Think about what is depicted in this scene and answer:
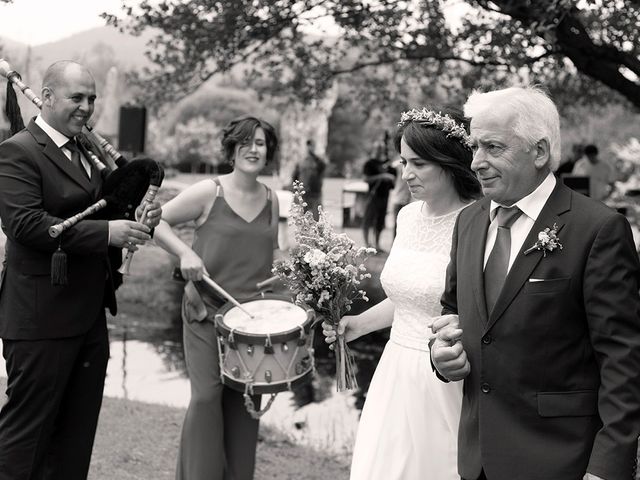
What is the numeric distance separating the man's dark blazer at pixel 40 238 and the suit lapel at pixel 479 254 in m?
1.98

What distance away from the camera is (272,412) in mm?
7430

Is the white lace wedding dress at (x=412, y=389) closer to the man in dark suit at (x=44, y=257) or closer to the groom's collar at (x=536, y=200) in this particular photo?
the groom's collar at (x=536, y=200)

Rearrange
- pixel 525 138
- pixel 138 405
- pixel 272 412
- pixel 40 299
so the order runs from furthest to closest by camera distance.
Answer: pixel 272 412 < pixel 138 405 < pixel 40 299 < pixel 525 138

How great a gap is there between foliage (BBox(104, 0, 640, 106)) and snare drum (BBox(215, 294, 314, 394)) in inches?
137

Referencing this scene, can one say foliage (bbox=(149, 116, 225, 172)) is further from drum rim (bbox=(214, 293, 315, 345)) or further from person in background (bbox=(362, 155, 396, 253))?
drum rim (bbox=(214, 293, 315, 345))

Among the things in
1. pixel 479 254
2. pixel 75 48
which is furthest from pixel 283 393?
pixel 75 48

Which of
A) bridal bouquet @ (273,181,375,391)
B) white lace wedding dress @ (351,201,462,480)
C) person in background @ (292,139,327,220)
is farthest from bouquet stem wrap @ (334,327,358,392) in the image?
person in background @ (292,139,327,220)

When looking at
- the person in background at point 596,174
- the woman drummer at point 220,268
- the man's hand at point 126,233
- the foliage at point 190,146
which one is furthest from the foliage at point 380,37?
the foliage at point 190,146

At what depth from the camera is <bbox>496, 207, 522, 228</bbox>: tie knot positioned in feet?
9.26

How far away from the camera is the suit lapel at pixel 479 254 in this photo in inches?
110

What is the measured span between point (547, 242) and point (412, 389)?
1343 millimetres

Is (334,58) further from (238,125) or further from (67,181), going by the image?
(67,181)

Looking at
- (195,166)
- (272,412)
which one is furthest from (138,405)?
(195,166)

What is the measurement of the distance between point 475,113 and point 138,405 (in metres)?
4.97
